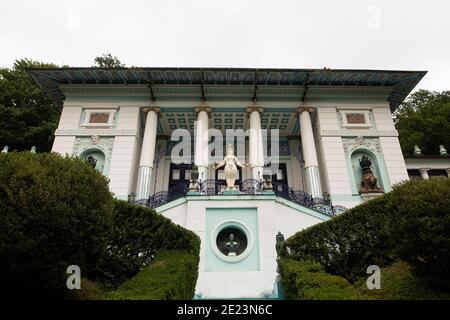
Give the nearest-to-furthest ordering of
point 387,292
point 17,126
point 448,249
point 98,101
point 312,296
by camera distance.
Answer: point 312,296, point 448,249, point 387,292, point 98,101, point 17,126

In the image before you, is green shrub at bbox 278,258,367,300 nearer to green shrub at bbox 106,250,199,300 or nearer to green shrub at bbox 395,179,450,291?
green shrub at bbox 395,179,450,291

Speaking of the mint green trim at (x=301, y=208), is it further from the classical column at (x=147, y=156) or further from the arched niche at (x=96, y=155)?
the arched niche at (x=96, y=155)

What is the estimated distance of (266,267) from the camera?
11930mm

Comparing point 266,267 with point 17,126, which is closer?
point 266,267

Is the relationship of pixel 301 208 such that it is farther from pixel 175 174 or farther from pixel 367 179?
pixel 175 174

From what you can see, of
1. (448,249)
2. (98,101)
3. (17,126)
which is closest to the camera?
(448,249)

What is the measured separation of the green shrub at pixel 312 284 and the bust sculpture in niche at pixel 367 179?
11802mm

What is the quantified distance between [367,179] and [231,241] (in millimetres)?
9432

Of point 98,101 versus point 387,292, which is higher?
point 98,101

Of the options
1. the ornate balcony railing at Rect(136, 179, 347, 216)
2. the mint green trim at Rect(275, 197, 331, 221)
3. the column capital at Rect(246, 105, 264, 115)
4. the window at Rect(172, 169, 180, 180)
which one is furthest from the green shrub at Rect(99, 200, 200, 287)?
the window at Rect(172, 169, 180, 180)

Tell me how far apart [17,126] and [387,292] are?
1098 inches

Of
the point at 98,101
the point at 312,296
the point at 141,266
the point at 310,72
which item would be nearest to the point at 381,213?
the point at 312,296
